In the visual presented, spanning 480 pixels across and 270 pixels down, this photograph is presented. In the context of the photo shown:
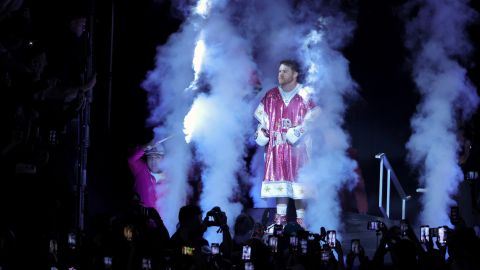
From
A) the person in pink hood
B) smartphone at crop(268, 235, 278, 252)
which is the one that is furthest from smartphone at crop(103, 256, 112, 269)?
the person in pink hood

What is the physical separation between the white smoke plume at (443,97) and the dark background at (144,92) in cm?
39

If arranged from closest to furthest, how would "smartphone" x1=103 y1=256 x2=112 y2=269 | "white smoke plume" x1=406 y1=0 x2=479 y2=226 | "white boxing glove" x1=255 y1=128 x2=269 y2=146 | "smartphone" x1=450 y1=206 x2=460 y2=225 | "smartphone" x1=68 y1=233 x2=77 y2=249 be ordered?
"smartphone" x1=103 y1=256 x2=112 y2=269 → "smartphone" x1=68 y1=233 x2=77 y2=249 → "smartphone" x1=450 y1=206 x2=460 y2=225 → "white smoke plume" x1=406 y1=0 x2=479 y2=226 → "white boxing glove" x1=255 y1=128 x2=269 y2=146

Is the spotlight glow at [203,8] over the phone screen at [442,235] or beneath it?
over

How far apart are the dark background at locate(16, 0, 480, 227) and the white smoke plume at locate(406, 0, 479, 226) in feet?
1.28

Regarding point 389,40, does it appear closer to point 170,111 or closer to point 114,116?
point 170,111

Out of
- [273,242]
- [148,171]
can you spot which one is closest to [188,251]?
[273,242]

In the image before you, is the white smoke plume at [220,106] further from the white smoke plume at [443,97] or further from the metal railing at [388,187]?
the white smoke plume at [443,97]

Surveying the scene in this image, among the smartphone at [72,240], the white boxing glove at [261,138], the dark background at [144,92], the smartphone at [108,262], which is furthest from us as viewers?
the white boxing glove at [261,138]

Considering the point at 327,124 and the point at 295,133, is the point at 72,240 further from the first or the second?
the point at 327,124

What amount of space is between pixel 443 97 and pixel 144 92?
4.85m

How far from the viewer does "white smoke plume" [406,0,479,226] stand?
1192 centimetres

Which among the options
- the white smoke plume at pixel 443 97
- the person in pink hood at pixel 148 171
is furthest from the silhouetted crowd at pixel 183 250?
the person in pink hood at pixel 148 171

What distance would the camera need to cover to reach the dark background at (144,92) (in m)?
12.4

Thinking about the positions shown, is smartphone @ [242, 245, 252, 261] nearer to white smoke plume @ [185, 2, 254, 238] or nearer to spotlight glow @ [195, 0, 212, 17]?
white smoke plume @ [185, 2, 254, 238]
